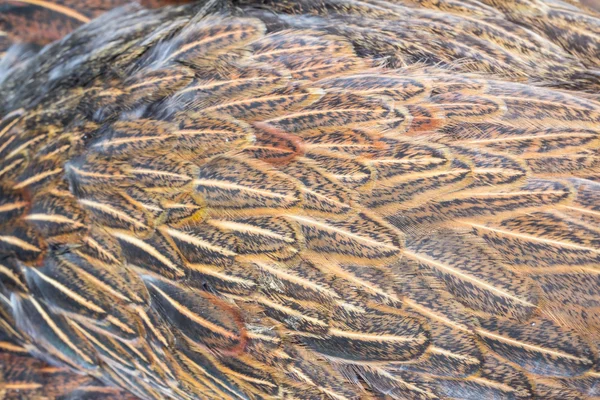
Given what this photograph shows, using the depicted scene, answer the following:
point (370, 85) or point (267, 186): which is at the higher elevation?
point (370, 85)

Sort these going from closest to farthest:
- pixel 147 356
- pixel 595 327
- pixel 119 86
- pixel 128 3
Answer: pixel 595 327
pixel 147 356
pixel 119 86
pixel 128 3

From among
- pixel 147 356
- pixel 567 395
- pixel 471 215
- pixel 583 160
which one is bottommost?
pixel 147 356

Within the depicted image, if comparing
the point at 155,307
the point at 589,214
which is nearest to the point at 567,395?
the point at 589,214

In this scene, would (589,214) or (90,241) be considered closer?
(589,214)

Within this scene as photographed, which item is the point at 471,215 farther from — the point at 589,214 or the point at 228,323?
the point at 228,323

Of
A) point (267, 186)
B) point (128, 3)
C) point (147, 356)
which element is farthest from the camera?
point (128, 3)

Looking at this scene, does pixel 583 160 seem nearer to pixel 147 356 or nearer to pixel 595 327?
pixel 595 327
